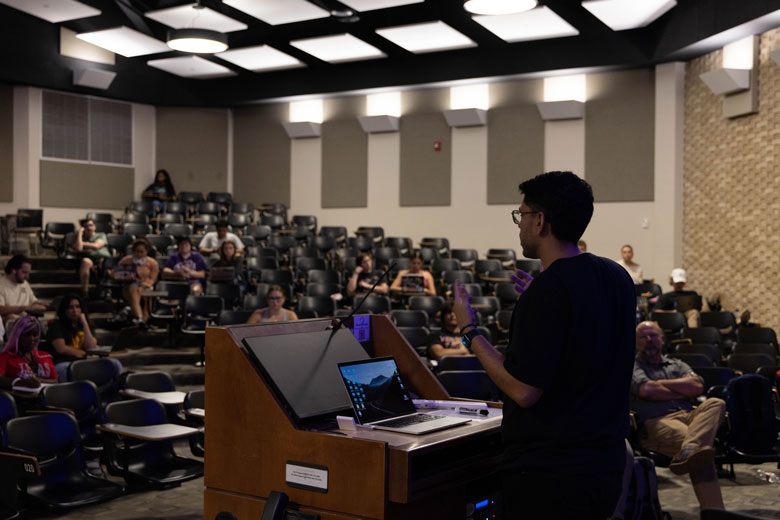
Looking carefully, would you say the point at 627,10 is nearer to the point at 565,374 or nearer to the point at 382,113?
the point at 382,113

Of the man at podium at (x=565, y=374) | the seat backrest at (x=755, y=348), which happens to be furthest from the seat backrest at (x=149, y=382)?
the seat backrest at (x=755, y=348)

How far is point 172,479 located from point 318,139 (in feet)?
37.6

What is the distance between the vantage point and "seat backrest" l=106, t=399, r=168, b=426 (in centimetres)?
458

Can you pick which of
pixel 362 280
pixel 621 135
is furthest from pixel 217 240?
pixel 621 135

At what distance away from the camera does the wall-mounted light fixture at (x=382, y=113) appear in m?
14.4

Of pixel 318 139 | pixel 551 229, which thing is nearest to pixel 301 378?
pixel 551 229

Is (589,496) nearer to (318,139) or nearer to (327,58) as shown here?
(327,58)

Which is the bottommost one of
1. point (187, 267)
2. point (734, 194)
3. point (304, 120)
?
point (187, 267)

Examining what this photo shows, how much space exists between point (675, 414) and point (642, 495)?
189cm

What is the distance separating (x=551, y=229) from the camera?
206 centimetres

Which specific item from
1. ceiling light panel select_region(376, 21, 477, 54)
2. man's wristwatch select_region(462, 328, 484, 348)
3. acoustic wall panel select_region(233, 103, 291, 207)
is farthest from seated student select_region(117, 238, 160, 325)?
man's wristwatch select_region(462, 328, 484, 348)

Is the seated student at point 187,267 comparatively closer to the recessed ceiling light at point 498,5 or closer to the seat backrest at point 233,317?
the seat backrest at point 233,317

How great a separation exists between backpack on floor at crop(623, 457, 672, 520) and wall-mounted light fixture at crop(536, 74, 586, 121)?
10.1 metres

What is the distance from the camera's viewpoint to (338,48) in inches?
514
